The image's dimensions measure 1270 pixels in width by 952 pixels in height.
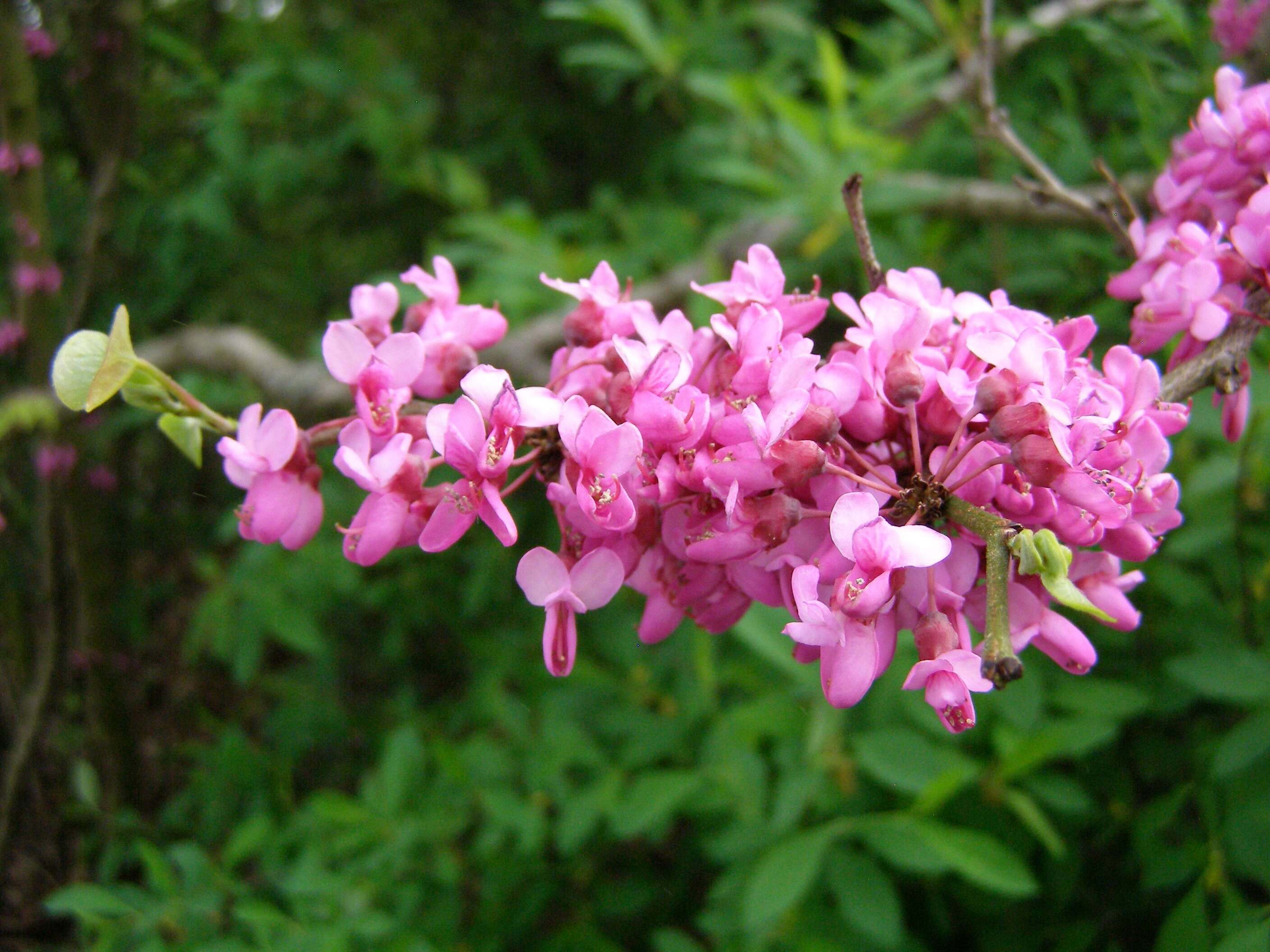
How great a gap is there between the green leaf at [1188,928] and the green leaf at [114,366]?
1.25m

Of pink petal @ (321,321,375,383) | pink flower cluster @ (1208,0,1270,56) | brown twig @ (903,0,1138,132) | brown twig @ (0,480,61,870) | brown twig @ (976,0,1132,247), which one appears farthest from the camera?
brown twig @ (0,480,61,870)

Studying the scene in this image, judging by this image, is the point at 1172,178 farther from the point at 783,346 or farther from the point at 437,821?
the point at 437,821

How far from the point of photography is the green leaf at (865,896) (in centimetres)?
118

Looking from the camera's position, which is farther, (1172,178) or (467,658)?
(467,658)

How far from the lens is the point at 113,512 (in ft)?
8.92

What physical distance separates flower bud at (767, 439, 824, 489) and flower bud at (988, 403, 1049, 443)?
0.42ft

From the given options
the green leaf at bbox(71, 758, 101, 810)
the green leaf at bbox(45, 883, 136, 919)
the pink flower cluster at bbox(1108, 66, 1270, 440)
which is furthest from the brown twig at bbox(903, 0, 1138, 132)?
the green leaf at bbox(71, 758, 101, 810)

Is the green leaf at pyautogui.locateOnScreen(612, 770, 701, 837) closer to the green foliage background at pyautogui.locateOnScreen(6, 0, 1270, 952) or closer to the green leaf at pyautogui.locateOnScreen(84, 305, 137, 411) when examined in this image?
the green foliage background at pyautogui.locateOnScreen(6, 0, 1270, 952)

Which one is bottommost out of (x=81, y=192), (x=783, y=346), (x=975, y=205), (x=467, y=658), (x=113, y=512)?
(x=467, y=658)

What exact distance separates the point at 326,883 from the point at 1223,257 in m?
1.47

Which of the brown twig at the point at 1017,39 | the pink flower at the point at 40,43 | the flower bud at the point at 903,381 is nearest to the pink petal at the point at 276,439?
the flower bud at the point at 903,381

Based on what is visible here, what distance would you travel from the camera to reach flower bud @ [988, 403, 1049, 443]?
0.60m

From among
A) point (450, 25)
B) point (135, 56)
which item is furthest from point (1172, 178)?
point (450, 25)

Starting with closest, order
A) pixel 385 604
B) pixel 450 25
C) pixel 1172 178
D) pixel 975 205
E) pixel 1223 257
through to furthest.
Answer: pixel 1223 257 → pixel 1172 178 → pixel 975 205 → pixel 385 604 → pixel 450 25
